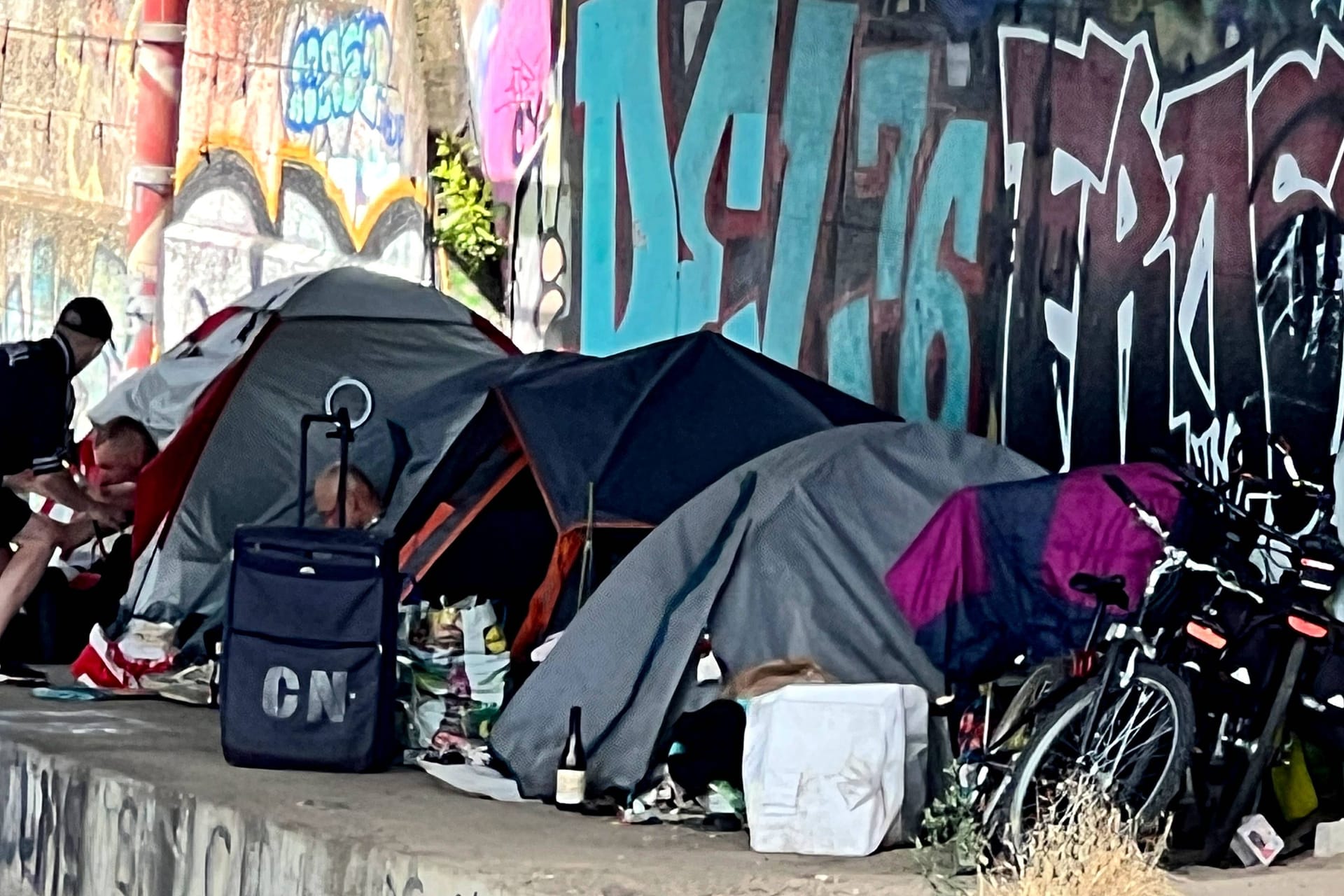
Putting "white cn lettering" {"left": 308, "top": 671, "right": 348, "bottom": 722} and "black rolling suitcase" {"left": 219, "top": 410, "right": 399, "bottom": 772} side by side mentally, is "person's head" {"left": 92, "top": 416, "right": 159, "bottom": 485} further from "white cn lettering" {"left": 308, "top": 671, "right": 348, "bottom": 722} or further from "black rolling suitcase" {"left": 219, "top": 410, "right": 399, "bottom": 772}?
"white cn lettering" {"left": 308, "top": 671, "right": 348, "bottom": 722}

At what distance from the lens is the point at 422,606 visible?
817cm

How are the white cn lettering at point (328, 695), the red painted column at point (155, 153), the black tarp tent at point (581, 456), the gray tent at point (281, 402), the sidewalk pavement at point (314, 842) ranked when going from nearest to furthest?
1. the sidewalk pavement at point (314, 842)
2. the white cn lettering at point (328, 695)
3. the black tarp tent at point (581, 456)
4. the gray tent at point (281, 402)
5. the red painted column at point (155, 153)

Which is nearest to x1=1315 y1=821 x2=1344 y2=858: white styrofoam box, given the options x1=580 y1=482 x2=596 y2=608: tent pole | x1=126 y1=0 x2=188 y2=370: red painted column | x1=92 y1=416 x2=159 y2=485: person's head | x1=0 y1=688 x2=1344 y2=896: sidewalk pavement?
x1=0 y1=688 x2=1344 y2=896: sidewalk pavement

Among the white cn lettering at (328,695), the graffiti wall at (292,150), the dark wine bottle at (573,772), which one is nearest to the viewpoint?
the dark wine bottle at (573,772)

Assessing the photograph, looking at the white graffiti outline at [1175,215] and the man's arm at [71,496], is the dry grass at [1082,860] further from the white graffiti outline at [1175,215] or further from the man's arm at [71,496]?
the man's arm at [71,496]

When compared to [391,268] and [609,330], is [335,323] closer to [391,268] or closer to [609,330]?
[609,330]

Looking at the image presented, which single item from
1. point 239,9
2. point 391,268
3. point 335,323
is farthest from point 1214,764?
A: point 239,9

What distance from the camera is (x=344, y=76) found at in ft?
49.5

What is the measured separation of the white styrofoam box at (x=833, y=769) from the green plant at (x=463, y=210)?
7005 millimetres

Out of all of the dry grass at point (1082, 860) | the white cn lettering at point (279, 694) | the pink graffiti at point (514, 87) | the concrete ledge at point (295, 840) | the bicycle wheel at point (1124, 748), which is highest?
the pink graffiti at point (514, 87)

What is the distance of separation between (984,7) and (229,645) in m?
4.26

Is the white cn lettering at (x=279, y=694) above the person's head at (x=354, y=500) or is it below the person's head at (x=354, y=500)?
below

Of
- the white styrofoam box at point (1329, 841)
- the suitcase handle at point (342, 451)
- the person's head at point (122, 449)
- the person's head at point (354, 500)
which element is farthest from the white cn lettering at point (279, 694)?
the white styrofoam box at point (1329, 841)

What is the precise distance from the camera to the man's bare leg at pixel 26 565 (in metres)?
9.47
